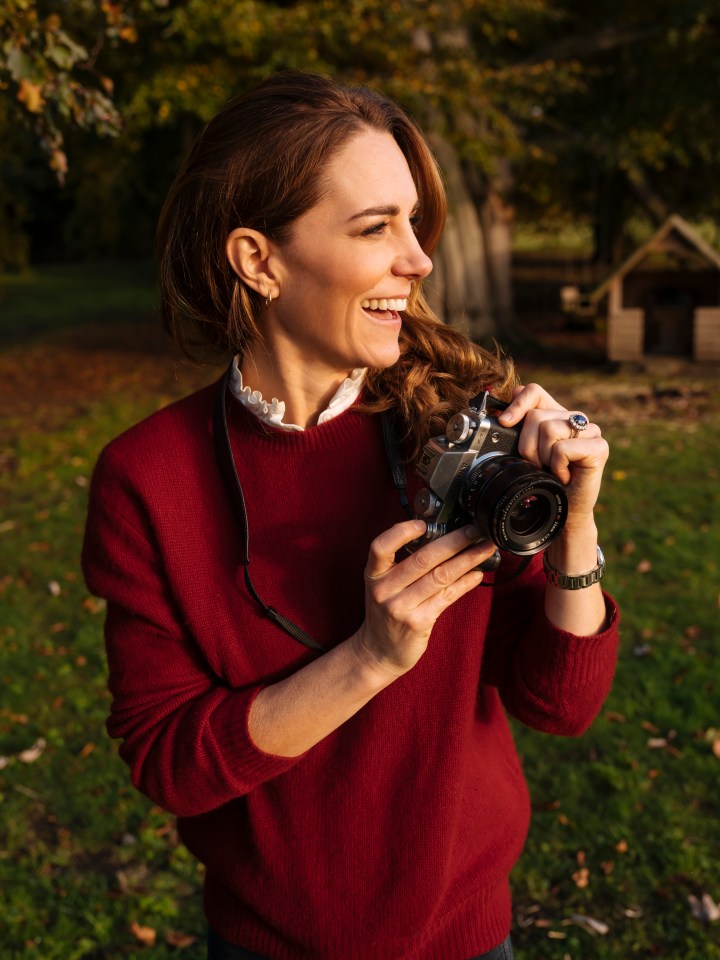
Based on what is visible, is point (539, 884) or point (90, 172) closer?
point (539, 884)

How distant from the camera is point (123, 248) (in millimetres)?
25344

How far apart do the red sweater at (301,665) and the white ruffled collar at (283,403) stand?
0.04m

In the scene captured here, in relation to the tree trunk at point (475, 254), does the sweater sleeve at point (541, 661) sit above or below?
above

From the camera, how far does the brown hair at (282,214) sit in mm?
1743

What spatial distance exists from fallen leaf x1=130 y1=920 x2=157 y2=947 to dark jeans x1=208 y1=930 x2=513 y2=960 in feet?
5.65

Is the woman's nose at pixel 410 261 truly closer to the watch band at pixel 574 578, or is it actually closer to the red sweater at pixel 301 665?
the red sweater at pixel 301 665

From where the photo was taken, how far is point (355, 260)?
1735mm

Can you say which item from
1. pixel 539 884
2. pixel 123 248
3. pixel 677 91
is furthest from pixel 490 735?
pixel 123 248

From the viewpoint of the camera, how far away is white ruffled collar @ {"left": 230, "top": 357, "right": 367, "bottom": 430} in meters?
1.87

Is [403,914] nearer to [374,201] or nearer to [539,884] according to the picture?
[374,201]

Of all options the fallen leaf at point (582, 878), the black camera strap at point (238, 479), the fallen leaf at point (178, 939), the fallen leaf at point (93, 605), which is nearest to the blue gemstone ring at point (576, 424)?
the black camera strap at point (238, 479)

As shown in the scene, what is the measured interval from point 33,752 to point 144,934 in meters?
1.35

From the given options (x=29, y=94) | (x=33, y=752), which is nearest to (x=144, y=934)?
(x=33, y=752)

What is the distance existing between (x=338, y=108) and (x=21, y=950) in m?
3.13
